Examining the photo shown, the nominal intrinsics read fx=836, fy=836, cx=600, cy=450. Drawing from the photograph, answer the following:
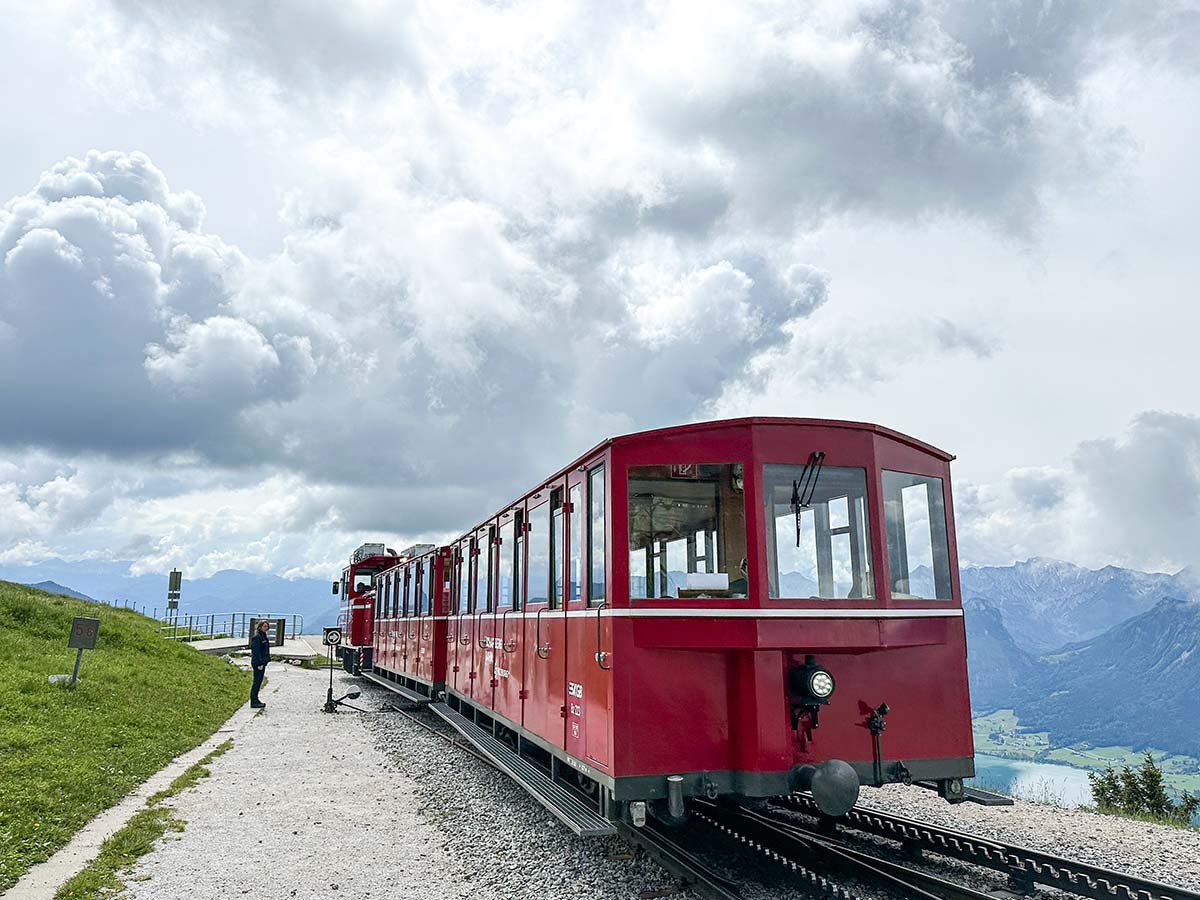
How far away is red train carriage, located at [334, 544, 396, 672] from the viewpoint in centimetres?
2334

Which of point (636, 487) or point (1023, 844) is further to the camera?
point (1023, 844)

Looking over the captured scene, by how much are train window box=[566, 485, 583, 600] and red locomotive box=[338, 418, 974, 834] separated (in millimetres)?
25

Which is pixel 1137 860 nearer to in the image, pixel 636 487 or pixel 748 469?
pixel 748 469

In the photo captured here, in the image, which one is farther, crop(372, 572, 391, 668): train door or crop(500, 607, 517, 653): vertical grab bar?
crop(372, 572, 391, 668): train door

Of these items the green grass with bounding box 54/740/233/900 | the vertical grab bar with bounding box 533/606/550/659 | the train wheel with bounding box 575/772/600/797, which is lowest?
the green grass with bounding box 54/740/233/900

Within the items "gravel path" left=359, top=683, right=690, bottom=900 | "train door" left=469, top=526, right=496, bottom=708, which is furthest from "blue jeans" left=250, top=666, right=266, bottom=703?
"train door" left=469, top=526, right=496, bottom=708

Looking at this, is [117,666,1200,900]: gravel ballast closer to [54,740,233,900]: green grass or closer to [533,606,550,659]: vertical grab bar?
[54,740,233,900]: green grass

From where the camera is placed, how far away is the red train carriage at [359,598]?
23.3m

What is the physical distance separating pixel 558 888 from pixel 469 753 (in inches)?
233

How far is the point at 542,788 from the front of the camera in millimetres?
7281

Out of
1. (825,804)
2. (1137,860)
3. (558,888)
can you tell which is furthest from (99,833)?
(1137,860)

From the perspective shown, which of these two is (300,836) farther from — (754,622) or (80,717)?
(80,717)

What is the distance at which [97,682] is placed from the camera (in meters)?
14.6

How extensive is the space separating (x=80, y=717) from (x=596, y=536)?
9761 mm
